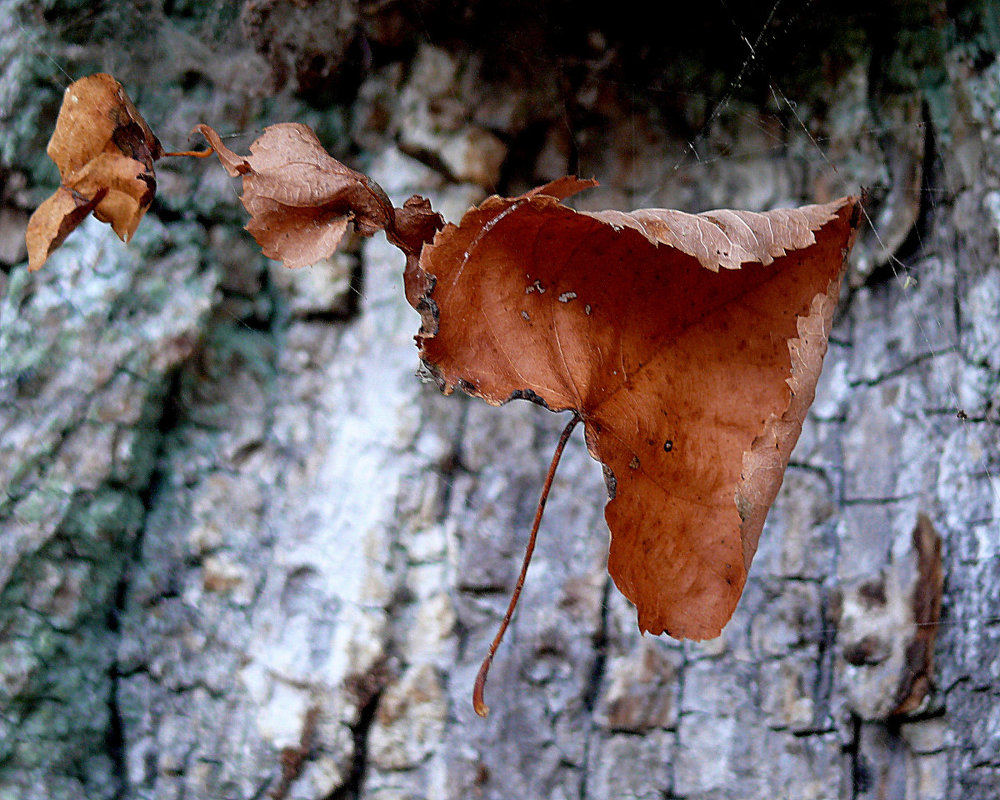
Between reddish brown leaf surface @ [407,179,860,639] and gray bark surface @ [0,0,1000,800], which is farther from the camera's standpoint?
gray bark surface @ [0,0,1000,800]

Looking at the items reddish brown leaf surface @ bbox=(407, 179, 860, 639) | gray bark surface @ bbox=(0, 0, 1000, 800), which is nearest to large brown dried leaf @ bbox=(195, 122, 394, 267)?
reddish brown leaf surface @ bbox=(407, 179, 860, 639)

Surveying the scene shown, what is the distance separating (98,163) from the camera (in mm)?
613

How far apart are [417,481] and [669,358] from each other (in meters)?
0.39

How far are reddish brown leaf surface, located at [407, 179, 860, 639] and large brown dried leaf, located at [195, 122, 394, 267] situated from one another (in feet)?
0.28

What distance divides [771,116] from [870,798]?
86 centimetres

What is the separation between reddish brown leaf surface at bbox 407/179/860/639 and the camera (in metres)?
0.58

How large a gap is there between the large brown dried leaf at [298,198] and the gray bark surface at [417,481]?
1.00 ft

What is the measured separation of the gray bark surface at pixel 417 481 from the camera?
0.78 meters

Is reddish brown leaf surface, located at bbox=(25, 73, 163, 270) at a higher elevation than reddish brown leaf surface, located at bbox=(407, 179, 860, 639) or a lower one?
higher

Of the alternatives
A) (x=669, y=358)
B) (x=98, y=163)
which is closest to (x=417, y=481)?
(x=669, y=358)

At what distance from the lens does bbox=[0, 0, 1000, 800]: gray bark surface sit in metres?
0.78

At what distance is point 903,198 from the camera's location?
2.76 feet

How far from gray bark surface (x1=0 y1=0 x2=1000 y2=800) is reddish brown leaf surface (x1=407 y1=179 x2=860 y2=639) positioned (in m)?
0.23

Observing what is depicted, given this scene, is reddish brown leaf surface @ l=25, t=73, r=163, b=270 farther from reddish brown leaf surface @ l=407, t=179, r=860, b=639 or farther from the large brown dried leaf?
reddish brown leaf surface @ l=407, t=179, r=860, b=639
